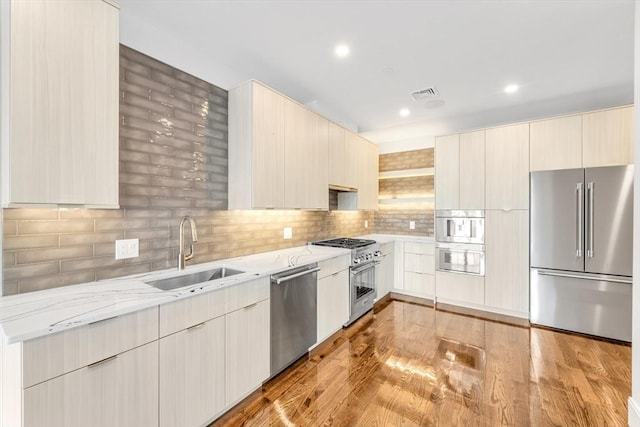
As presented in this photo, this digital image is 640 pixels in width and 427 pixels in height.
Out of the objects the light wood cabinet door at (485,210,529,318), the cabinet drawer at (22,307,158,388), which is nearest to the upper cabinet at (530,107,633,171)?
the light wood cabinet door at (485,210,529,318)

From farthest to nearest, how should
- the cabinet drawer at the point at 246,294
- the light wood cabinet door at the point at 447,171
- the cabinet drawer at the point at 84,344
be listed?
the light wood cabinet door at the point at 447,171 → the cabinet drawer at the point at 246,294 → the cabinet drawer at the point at 84,344

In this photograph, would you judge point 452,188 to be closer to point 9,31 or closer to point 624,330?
point 624,330

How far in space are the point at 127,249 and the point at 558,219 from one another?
4.27m

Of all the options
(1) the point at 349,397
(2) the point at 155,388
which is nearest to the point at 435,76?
(1) the point at 349,397

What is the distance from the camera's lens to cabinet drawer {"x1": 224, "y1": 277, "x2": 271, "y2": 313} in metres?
1.83

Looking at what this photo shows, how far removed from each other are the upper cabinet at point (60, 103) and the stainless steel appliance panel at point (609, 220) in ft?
14.3

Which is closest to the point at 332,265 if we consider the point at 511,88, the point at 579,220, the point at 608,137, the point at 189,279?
the point at 189,279

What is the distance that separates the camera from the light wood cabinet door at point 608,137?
293 centimetres

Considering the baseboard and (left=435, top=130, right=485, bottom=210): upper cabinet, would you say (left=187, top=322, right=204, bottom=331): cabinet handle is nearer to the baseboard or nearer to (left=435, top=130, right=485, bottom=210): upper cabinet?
the baseboard

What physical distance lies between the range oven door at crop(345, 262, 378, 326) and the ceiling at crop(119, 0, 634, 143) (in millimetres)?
2168

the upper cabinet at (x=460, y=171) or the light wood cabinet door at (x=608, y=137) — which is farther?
the upper cabinet at (x=460, y=171)

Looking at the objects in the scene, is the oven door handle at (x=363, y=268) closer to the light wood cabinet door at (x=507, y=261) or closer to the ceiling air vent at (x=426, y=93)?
the light wood cabinet door at (x=507, y=261)

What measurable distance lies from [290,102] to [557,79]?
9.49 ft

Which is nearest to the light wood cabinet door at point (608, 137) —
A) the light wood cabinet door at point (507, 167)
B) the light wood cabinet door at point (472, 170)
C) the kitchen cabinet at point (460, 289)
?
the light wood cabinet door at point (507, 167)
